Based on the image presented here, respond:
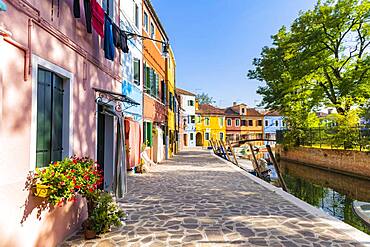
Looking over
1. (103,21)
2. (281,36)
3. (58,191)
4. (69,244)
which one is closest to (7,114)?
(58,191)

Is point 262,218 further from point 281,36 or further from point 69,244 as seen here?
point 281,36

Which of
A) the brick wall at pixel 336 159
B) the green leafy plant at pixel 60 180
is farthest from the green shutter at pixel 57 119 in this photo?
the brick wall at pixel 336 159

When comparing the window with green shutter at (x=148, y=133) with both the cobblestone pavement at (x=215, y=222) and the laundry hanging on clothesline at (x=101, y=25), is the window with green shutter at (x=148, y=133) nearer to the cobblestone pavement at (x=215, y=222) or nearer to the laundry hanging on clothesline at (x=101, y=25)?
the cobblestone pavement at (x=215, y=222)

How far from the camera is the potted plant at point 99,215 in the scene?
13.8 ft

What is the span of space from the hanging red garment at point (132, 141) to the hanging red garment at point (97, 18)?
13.6ft

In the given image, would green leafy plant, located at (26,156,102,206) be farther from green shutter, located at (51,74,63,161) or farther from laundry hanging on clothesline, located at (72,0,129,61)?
laundry hanging on clothesline, located at (72,0,129,61)

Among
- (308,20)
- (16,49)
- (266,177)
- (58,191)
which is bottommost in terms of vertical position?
(266,177)

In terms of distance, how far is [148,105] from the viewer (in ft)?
45.3

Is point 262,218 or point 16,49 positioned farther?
point 262,218

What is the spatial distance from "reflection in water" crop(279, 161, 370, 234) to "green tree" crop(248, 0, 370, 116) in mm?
5917

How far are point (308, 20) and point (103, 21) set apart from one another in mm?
19211

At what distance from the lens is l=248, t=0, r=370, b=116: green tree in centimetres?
1853

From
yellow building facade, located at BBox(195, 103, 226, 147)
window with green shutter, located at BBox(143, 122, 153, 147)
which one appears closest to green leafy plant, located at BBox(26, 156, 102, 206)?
window with green shutter, located at BBox(143, 122, 153, 147)

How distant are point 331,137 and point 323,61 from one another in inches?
238
